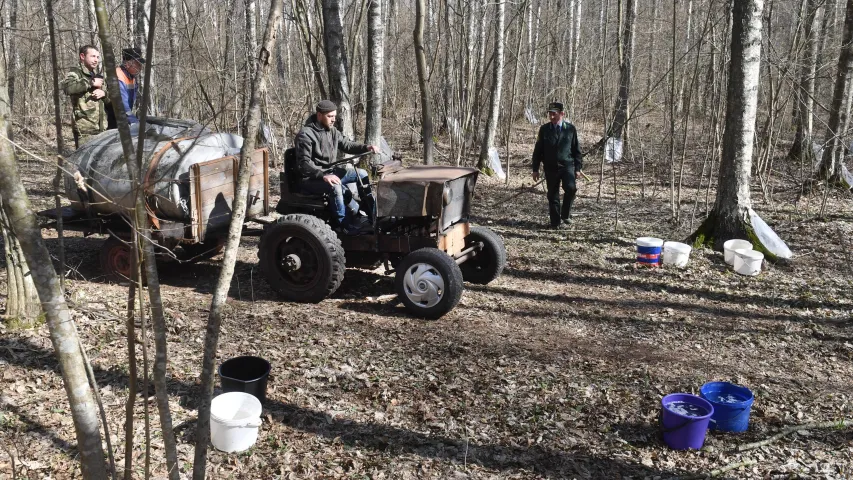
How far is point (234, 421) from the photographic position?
3.91 m

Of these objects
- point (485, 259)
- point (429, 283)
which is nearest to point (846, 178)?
point (485, 259)

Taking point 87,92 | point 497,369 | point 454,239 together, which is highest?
point 87,92

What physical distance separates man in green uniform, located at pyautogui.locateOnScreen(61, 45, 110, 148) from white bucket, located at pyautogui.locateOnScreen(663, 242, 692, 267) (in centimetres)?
613

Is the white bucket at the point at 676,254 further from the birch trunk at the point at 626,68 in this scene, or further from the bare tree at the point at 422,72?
the birch trunk at the point at 626,68

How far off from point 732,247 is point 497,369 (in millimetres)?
3982

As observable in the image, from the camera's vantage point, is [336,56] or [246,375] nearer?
[246,375]

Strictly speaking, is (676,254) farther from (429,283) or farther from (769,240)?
(429,283)

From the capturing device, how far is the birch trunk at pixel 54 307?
8.42 ft

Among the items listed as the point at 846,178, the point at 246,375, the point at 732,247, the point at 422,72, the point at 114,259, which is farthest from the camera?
the point at 846,178

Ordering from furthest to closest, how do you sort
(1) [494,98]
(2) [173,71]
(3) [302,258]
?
(1) [494,98] → (2) [173,71] → (3) [302,258]

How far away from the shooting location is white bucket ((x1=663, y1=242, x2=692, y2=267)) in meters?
7.50

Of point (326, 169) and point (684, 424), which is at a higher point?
point (326, 169)

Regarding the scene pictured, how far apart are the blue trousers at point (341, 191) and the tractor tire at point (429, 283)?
0.79m

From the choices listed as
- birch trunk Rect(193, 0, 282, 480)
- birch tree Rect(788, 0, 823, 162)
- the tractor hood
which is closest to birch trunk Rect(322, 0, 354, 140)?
the tractor hood
